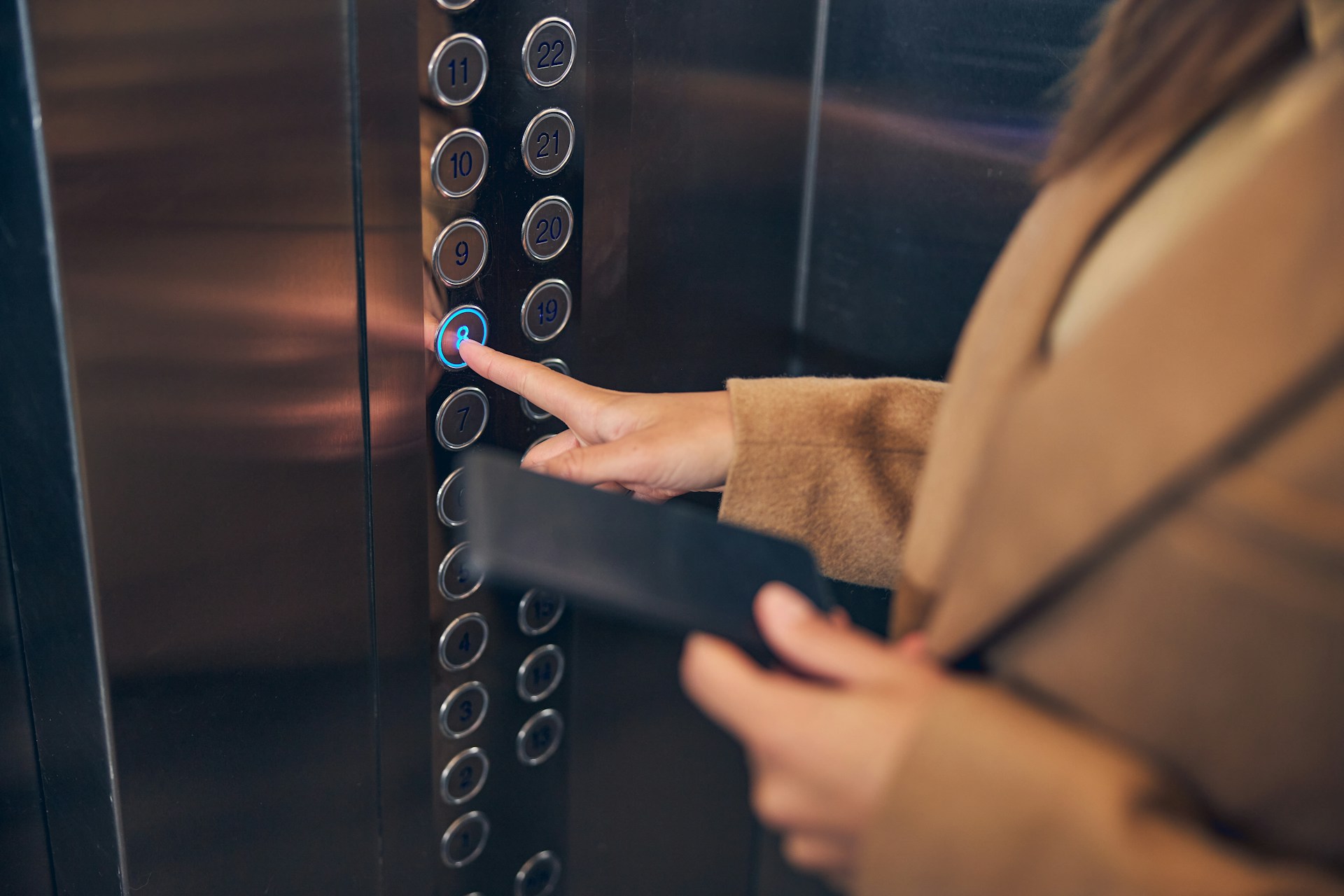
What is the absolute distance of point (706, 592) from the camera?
521mm

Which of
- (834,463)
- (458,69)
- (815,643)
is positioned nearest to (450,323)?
(458,69)

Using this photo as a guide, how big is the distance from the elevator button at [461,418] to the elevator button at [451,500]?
22 millimetres

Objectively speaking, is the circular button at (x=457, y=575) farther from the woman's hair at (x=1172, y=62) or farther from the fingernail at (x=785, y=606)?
the woman's hair at (x=1172, y=62)

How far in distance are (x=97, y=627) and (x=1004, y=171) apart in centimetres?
74

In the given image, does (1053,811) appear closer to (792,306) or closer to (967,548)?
(967,548)

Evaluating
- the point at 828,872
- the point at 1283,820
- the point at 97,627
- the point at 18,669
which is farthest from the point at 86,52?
the point at 1283,820

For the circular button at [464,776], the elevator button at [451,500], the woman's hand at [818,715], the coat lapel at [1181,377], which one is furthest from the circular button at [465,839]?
the coat lapel at [1181,377]

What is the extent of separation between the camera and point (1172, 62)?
500mm

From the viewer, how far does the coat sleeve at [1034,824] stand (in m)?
0.41

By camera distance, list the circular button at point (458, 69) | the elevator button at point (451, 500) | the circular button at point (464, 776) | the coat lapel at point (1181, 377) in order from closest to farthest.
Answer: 1. the coat lapel at point (1181, 377)
2. the circular button at point (458, 69)
3. the elevator button at point (451, 500)
4. the circular button at point (464, 776)

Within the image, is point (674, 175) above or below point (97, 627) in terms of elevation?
above

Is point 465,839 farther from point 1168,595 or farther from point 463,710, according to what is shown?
point 1168,595

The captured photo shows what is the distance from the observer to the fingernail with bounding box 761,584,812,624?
1.68ft

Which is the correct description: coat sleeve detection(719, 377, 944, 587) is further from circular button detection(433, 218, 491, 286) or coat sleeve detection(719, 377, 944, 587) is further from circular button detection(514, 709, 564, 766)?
circular button detection(514, 709, 564, 766)
